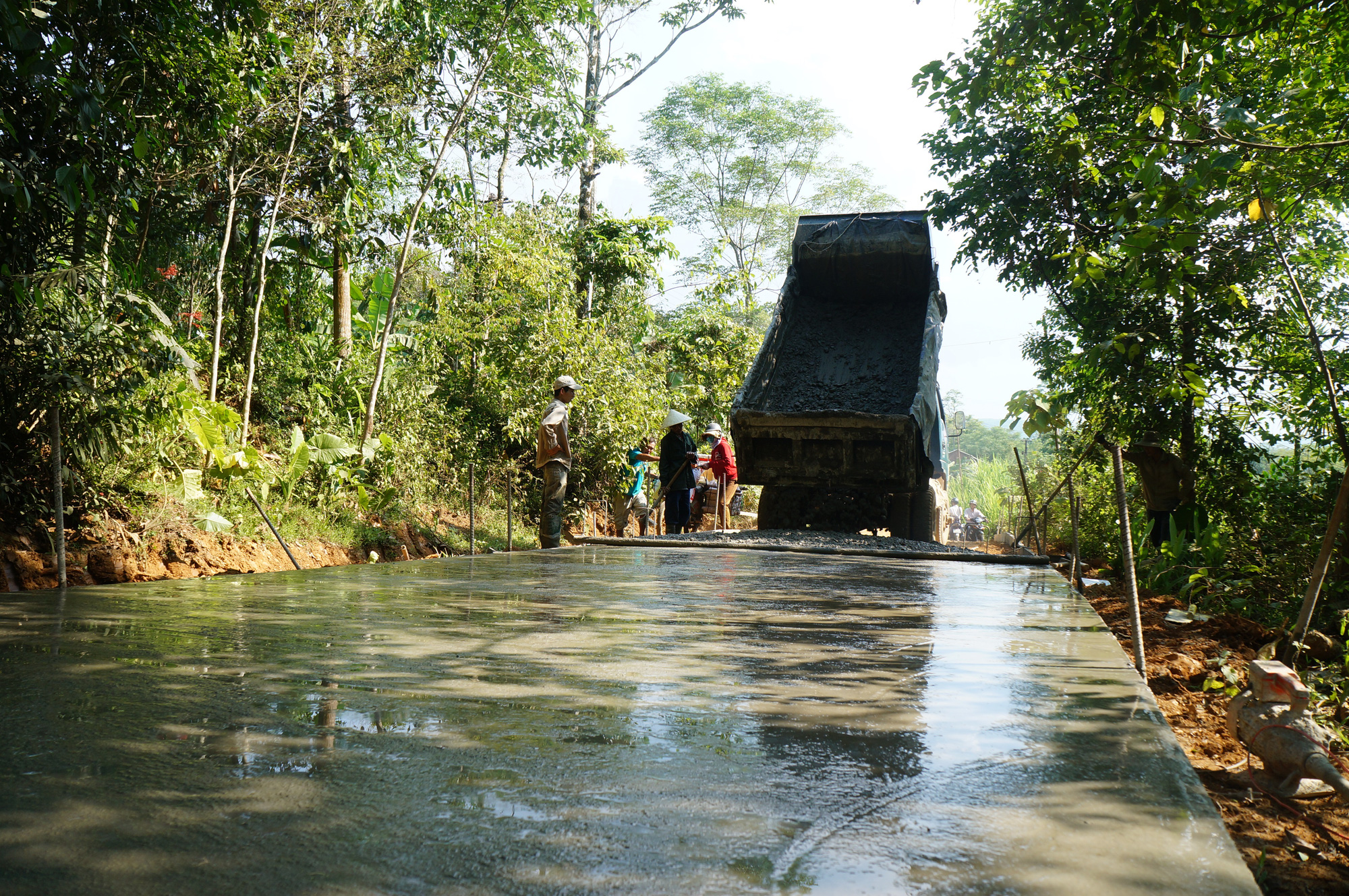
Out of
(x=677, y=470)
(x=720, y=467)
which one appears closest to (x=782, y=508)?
(x=677, y=470)

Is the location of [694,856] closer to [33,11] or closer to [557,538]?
[33,11]

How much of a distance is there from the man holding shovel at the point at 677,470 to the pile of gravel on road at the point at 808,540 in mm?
2527

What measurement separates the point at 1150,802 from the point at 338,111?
834 centimetres

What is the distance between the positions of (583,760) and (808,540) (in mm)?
5043

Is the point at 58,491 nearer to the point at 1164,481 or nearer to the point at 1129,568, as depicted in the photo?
the point at 1129,568

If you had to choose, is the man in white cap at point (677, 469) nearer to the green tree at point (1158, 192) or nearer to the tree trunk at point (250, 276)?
the green tree at point (1158, 192)

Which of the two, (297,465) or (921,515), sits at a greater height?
(297,465)

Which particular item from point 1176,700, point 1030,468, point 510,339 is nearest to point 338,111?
point 510,339

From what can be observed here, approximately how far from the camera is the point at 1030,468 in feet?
57.4

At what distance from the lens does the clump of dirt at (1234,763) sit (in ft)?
7.41

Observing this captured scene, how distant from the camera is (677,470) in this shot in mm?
9734

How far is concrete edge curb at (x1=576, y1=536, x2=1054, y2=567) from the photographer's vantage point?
547 centimetres

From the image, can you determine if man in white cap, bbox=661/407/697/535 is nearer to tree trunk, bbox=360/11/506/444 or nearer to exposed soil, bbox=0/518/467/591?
tree trunk, bbox=360/11/506/444

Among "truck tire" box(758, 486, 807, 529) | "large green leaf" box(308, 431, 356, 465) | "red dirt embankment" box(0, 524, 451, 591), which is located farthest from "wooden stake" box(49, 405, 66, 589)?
"truck tire" box(758, 486, 807, 529)
